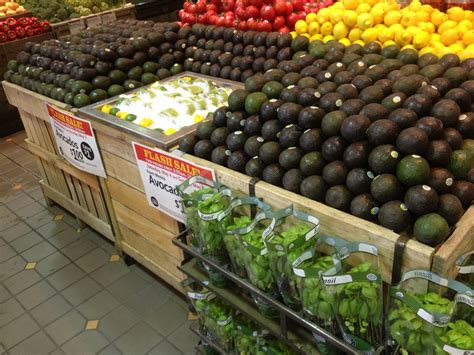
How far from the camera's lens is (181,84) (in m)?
3.17

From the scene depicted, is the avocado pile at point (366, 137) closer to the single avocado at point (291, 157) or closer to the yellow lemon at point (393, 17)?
the single avocado at point (291, 157)

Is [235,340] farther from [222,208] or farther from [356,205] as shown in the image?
[356,205]

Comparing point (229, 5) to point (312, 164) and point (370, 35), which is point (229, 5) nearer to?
point (370, 35)

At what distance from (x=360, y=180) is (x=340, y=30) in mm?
1699

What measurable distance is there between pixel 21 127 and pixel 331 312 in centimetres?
623

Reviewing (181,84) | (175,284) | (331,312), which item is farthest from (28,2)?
(331,312)

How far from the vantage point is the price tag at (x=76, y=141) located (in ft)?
9.73

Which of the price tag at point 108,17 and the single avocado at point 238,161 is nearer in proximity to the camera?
the single avocado at point 238,161

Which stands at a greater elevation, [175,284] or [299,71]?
[299,71]

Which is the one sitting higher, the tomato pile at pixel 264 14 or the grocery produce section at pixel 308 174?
the tomato pile at pixel 264 14

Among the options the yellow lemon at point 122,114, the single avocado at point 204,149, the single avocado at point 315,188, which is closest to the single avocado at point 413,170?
the single avocado at point 315,188

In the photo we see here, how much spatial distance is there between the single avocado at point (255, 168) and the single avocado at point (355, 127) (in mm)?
430

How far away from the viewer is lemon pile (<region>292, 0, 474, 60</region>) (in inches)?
103

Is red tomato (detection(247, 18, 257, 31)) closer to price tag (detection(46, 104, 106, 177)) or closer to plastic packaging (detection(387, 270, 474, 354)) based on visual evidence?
price tag (detection(46, 104, 106, 177))
